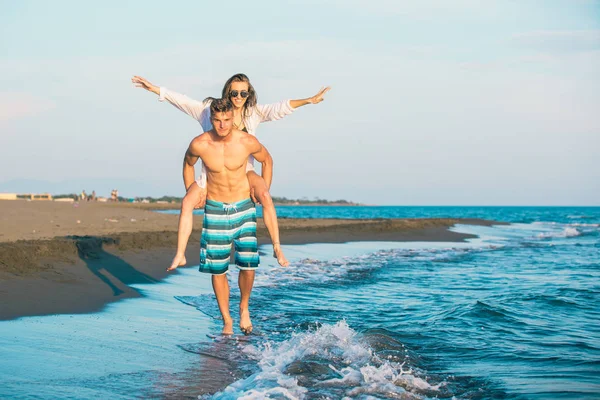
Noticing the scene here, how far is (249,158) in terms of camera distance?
6.38 m

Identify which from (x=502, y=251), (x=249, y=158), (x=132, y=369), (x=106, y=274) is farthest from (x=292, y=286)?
(x=502, y=251)

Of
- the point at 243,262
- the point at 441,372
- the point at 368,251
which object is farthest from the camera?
the point at 368,251

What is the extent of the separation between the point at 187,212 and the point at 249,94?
132 cm

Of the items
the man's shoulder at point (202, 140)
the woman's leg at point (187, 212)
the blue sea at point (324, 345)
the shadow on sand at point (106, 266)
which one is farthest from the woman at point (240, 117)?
the shadow on sand at point (106, 266)

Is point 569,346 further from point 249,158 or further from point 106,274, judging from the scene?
point 106,274

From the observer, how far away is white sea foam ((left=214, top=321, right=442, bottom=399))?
4.36 meters

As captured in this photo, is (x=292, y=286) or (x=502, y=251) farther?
(x=502, y=251)

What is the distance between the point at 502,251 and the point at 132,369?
16.0 meters

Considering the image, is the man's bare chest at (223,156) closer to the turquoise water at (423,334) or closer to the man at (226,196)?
the man at (226,196)

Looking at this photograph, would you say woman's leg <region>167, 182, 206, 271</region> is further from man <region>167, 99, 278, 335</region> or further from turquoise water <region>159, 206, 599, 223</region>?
Answer: turquoise water <region>159, 206, 599, 223</region>

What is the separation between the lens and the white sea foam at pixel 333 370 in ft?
14.3

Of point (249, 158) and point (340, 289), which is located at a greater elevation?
point (249, 158)

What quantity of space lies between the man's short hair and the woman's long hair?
243 mm

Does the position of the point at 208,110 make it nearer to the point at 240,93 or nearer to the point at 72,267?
the point at 240,93
